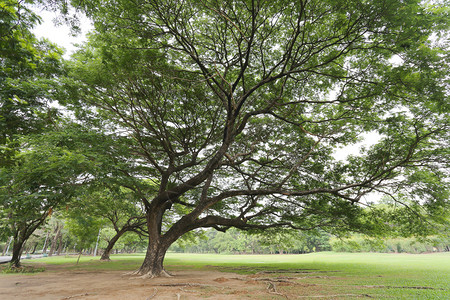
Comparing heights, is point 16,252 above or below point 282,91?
below

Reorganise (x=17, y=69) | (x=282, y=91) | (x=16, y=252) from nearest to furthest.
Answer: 1. (x=17, y=69)
2. (x=282, y=91)
3. (x=16, y=252)

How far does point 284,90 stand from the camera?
339 inches

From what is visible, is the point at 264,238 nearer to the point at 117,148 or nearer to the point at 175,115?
the point at 175,115

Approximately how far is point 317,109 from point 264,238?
34.5ft

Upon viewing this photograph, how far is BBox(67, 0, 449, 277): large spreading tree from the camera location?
534 cm

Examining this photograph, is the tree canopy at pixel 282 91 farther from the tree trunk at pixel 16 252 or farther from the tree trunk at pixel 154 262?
the tree trunk at pixel 16 252

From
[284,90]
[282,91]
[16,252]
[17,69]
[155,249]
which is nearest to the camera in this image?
[17,69]

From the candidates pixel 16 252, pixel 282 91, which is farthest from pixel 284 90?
pixel 16 252

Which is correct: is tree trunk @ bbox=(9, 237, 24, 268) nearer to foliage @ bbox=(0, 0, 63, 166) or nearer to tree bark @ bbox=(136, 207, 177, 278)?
tree bark @ bbox=(136, 207, 177, 278)

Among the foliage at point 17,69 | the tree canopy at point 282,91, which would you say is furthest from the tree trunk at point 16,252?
the foliage at point 17,69

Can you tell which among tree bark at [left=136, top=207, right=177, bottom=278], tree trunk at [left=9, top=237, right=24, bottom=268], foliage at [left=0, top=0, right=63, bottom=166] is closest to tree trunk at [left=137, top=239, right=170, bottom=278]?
tree bark at [left=136, top=207, right=177, bottom=278]

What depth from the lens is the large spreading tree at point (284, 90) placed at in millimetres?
5344

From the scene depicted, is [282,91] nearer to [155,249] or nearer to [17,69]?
[17,69]

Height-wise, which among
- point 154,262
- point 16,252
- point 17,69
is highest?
point 17,69
